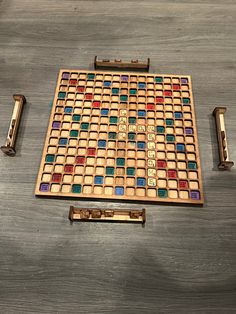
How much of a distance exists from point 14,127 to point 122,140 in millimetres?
492

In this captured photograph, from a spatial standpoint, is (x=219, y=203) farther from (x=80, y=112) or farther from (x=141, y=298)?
(x=80, y=112)

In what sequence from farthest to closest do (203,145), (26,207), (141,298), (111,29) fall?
(111,29), (203,145), (26,207), (141,298)

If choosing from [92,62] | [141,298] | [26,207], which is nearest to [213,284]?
[141,298]

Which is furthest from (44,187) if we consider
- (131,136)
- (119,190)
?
(131,136)

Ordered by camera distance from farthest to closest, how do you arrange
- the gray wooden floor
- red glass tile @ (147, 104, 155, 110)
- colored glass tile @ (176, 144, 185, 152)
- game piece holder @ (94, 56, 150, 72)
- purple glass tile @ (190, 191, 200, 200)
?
1. game piece holder @ (94, 56, 150, 72)
2. red glass tile @ (147, 104, 155, 110)
3. colored glass tile @ (176, 144, 185, 152)
4. purple glass tile @ (190, 191, 200, 200)
5. the gray wooden floor

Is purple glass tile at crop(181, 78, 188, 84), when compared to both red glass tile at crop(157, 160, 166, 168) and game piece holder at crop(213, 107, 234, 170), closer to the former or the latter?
game piece holder at crop(213, 107, 234, 170)

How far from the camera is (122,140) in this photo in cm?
117

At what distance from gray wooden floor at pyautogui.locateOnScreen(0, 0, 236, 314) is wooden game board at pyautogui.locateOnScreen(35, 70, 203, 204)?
0.06 meters

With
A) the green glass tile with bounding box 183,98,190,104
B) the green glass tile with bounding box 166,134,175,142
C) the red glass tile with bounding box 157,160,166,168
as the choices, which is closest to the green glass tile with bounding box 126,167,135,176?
the red glass tile with bounding box 157,160,166,168

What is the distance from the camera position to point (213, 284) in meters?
0.93

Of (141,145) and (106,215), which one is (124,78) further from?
(106,215)

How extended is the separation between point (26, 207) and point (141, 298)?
553 millimetres

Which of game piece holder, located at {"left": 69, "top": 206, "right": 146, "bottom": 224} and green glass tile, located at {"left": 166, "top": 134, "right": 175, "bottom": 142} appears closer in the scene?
game piece holder, located at {"left": 69, "top": 206, "right": 146, "bottom": 224}

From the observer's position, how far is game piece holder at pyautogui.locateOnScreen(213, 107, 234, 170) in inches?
43.4
